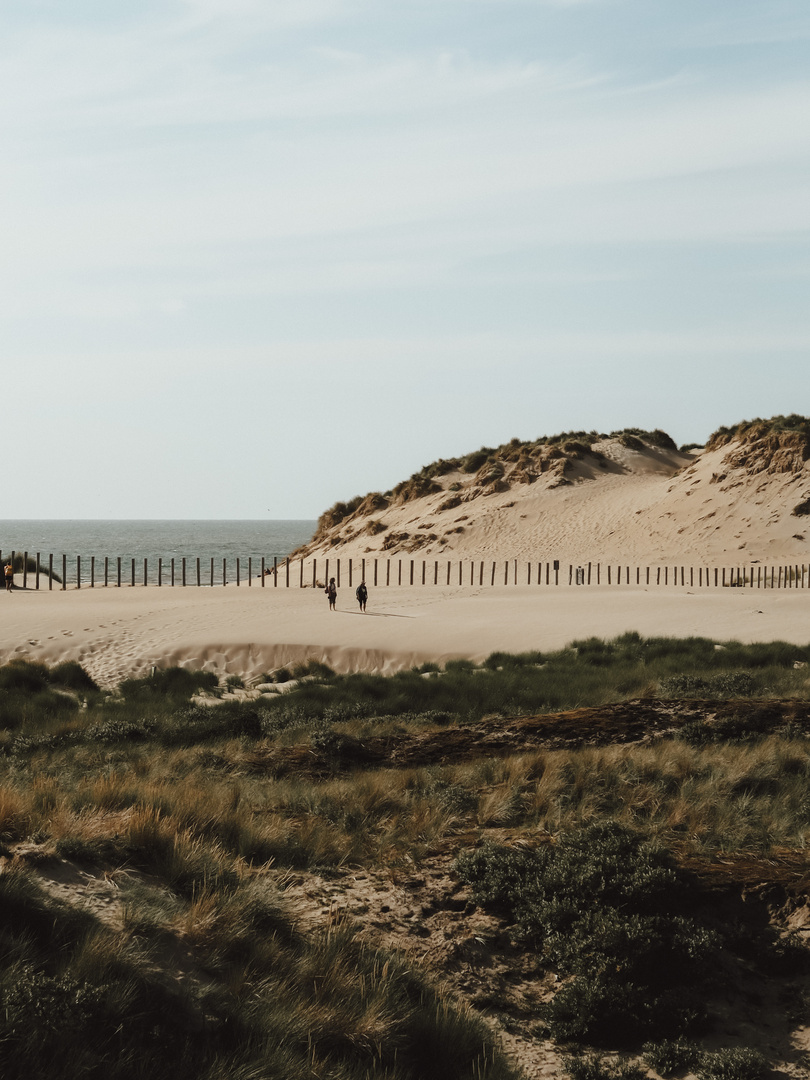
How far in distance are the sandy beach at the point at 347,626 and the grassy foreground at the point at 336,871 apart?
10.2 m

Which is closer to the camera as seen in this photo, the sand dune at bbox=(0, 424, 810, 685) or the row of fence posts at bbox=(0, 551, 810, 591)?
the sand dune at bbox=(0, 424, 810, 685)

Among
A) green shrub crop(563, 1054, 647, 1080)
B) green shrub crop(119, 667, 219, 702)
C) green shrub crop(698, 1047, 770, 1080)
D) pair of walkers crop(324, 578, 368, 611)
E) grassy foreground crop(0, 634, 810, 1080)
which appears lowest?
green shrub crop(119, 667, 219, 702)

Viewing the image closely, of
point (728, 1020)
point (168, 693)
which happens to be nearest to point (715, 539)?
point (168, 693)

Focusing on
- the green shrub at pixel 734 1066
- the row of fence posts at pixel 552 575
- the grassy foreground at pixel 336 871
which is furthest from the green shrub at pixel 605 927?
the row of fence posts at pixel 552 575

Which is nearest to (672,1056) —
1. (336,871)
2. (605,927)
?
(605,927)

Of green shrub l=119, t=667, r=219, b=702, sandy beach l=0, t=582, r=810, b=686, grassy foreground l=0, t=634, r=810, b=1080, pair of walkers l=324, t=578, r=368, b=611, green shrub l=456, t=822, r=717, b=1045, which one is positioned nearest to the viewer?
grassy foreground l=0, t=634, r=810, b=1080

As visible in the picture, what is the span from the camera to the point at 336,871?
7500 millimetres

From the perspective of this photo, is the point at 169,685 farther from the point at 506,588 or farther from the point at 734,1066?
the point at 506,588

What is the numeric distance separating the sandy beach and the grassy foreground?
1021 centimetres

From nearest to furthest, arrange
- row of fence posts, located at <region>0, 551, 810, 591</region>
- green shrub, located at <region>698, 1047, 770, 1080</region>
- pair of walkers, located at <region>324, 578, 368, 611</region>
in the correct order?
green shrub, located at <region>698, 1047, 770, 1080</region> → pair of walkers, located at <region>324, 578, 368, 611</region> → row of fence posts, located at <region>0, 551, 810, 591</region>

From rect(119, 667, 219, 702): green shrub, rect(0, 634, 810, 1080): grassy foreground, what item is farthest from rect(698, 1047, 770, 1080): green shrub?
rect(119, 667, 219, 702): green shrub

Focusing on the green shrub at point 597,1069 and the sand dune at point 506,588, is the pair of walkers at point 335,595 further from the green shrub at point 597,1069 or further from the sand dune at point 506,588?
the green shrub at point 597,1069

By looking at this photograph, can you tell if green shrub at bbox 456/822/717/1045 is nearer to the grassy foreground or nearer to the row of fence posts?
the grassy foreground

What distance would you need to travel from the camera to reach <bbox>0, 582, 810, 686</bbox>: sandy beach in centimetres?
2367
